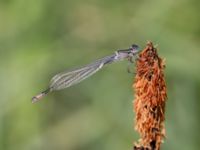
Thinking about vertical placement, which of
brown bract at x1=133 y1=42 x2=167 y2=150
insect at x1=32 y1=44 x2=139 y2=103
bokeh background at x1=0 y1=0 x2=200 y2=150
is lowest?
brown bract at x1=133 y1=42 x2=167 y2=150

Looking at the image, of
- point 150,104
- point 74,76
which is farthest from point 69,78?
point 150,104

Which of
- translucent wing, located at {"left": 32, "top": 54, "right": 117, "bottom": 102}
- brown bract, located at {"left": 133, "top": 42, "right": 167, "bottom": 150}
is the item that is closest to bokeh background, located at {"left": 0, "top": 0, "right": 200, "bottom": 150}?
translucent wing, located at {"left": 32, "top": 54, "right": 117, "bottom": 102}

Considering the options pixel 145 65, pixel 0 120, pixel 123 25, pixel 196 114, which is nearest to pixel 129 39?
pixel 123 25

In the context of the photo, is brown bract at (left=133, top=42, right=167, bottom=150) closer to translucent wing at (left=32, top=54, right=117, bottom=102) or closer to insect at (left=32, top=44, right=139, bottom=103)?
insect at (left=32, top=44, right=139, bottom=103)

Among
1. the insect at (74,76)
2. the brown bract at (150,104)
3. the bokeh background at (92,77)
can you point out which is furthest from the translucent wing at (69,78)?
the bokeh background at (92,77)

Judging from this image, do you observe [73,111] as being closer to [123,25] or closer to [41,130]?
[41,130]

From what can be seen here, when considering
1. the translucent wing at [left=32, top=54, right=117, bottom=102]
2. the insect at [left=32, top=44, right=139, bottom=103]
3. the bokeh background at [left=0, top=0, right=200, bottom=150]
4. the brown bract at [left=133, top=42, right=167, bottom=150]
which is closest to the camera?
the brown bract at [left=133, top=42, right=167, bottom=150]
